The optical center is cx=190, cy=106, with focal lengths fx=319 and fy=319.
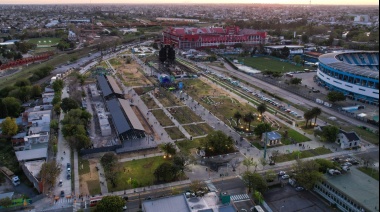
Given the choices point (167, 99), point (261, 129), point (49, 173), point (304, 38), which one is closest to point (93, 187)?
point (49, 173)

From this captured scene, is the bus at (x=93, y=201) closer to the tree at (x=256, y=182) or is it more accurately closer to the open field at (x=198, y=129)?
the tree at (x=256, y=182)

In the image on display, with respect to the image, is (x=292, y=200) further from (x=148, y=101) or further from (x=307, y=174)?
(x=148, y=101)

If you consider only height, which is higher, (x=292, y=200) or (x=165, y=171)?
(x=165, y=171)

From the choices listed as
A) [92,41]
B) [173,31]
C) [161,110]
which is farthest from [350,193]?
[92,41]

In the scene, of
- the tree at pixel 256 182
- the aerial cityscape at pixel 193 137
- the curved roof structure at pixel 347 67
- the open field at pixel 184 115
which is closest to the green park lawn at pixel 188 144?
the aerial cityscape at pixel 193 137

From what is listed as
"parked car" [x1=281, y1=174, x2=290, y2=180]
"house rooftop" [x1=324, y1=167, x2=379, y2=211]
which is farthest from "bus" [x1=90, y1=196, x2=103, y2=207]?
"house rooftop" [x1=324, y1=167, x2=379, y2=211]
